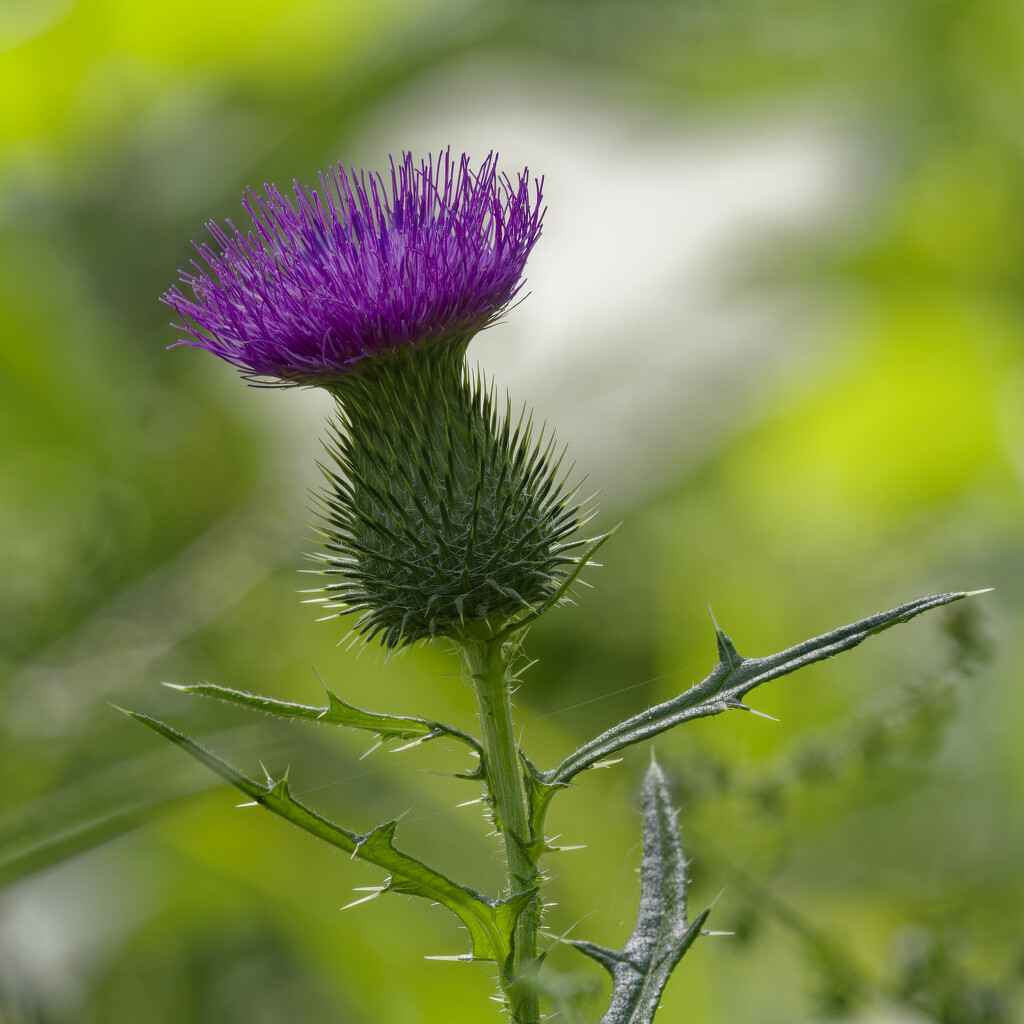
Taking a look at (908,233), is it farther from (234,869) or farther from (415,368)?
(234,869)

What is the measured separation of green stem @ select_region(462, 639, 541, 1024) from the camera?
1302 millimetres

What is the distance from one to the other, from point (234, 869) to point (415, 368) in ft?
7.37

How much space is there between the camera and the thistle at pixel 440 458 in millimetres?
1345

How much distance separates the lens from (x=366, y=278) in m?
1.58

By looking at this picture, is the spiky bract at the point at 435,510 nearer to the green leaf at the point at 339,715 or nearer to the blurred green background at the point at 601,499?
the green leaf at the point at 339,715

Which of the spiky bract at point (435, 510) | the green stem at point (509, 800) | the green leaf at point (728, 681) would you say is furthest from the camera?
the spiky bract at point (435, 510)

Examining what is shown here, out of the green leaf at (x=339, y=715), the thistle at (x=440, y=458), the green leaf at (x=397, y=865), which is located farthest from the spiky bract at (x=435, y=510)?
the green leaf at (x=397, y=865)

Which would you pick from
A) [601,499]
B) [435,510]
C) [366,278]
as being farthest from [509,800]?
[601,499]

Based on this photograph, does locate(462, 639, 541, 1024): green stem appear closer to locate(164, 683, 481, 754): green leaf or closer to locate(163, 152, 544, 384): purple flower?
locate(164, 683, 481, 754): green leaf

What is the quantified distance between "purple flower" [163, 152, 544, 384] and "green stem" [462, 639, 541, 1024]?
19.6 inches

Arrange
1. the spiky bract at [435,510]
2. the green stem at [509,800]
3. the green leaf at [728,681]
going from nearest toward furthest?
the green leaf at [728,681], the green stem at [509,800], the spiky bract at [435,510]

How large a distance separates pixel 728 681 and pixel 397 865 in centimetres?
46

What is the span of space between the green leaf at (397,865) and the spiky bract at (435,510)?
14.0 inches

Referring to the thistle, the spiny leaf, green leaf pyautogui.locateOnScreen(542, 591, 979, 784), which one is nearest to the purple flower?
the thistle
